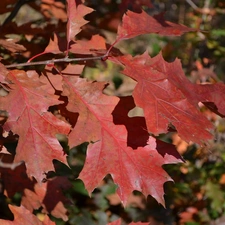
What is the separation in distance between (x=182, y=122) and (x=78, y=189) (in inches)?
50.5

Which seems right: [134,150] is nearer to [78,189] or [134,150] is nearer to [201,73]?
[78,189]

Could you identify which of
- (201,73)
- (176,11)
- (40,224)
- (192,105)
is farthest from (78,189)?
(176,11)

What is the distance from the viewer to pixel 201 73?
232 centimetres

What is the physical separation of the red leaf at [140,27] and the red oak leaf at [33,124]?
0.90ft


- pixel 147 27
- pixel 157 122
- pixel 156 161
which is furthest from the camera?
pixel 147 27

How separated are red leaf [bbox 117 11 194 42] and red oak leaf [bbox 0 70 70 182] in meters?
0.28

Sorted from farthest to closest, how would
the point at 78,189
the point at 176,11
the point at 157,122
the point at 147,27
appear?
the point at 176,11 < the point at 78,189 < the point at 147,27 < the point at 157,122

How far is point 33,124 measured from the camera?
1017mm

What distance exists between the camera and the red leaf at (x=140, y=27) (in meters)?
1.19

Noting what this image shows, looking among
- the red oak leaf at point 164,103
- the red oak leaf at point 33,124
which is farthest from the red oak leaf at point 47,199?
the red oak leaf at point 164,103

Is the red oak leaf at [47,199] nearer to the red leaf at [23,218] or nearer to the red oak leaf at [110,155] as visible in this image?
the red leaf at [23,218]

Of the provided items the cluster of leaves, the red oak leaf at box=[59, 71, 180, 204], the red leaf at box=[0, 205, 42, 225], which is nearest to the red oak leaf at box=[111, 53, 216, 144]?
the cluster of leaves

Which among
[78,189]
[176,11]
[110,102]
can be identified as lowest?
[176,11]

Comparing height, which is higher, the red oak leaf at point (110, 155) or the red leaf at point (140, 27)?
the red leaf at point (140, 27)
